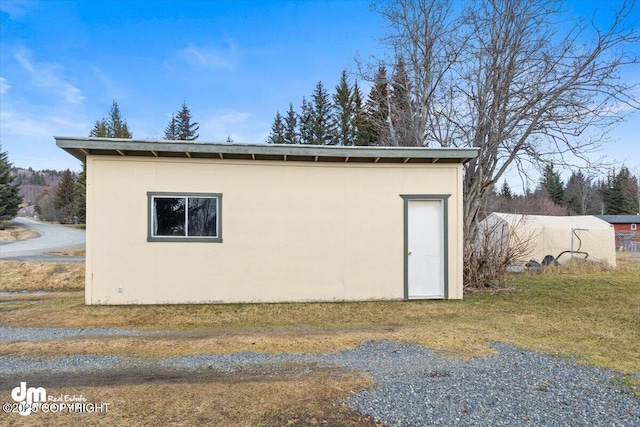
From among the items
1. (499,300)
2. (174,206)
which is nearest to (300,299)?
(174,206)

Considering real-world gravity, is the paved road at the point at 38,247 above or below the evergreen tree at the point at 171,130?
below

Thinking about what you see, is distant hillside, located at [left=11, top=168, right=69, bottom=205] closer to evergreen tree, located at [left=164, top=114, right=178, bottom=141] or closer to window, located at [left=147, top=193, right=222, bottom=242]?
evergreen tree, located at [left=164, top=114, right=178, bottom=141]

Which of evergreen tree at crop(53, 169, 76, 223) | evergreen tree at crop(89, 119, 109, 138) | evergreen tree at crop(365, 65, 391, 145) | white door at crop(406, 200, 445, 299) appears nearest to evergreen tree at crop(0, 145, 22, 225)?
evergreen tree at crop(89, 119, 109, 138)

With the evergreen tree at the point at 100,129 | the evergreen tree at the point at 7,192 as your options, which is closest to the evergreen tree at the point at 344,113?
the evergreen tree at the point at 100,129

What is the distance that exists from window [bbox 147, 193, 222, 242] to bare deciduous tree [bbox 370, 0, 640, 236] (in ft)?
21.0

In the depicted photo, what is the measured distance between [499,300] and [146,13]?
42.1ft

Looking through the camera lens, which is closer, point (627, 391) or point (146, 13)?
point (627, 391)

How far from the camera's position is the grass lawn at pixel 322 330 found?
2965 millimetres

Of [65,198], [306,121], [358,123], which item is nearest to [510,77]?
[358,123]

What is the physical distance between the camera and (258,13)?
11.6m

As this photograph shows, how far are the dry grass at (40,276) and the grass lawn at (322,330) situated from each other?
1.47 meters

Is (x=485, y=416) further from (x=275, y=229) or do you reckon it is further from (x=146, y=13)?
(x=146, y=13)

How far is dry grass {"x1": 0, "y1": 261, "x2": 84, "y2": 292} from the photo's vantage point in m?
9.23

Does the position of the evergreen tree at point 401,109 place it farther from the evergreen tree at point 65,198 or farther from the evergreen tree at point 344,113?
the evergreen tree at point 65,198
